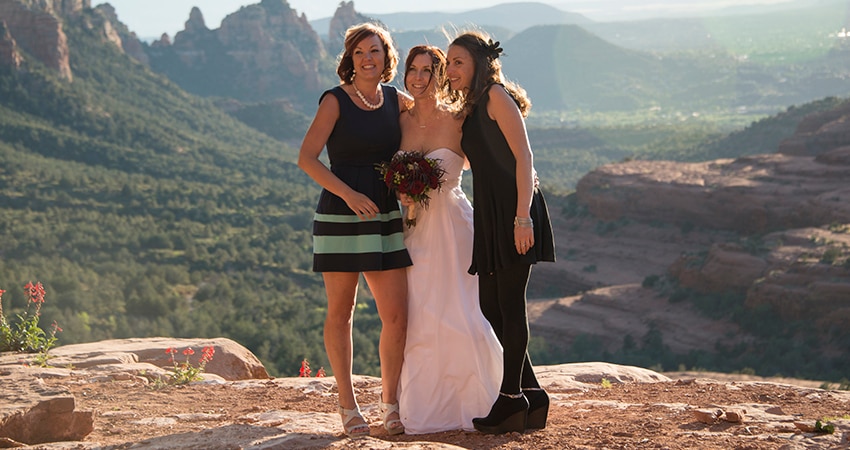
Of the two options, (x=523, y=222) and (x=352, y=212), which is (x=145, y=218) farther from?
(x=523, y=222)

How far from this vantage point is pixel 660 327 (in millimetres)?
33594

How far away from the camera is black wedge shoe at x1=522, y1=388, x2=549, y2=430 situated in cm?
541

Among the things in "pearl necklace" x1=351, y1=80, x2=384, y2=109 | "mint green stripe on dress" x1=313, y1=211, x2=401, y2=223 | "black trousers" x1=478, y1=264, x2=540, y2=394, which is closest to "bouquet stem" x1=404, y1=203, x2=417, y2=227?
"mint green stripe on dress" x1=313, y1=211, x2=401, y2=223

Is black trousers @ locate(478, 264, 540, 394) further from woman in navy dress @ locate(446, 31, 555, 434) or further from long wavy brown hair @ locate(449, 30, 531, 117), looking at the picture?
long wavy brown hair @ locate(449, 30, 531, 117)

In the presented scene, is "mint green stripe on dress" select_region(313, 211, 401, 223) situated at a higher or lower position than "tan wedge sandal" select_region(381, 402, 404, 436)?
higher

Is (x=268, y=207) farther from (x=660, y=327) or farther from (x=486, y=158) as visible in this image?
(x=486, y=158)

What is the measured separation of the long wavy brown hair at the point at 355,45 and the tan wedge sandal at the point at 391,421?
2022 millimetres

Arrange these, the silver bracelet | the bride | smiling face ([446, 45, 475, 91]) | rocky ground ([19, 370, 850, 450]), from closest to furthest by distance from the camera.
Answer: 1. rocky ground ([19, 370, 850, 450])
2. the silver bracelet
3. smiling face ([446, 45, 475, 91])
4. the bride

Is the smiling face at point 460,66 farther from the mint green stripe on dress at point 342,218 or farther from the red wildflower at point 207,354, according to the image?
the red wildflower at point 207,354

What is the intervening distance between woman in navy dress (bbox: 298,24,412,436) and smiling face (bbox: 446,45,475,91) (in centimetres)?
40

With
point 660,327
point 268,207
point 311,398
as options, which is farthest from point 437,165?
point 268,207

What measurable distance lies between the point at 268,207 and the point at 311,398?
52.0 meters

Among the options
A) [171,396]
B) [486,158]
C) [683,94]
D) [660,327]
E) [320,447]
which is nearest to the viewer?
[320,447]

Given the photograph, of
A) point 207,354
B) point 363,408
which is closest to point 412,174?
point 363,408
